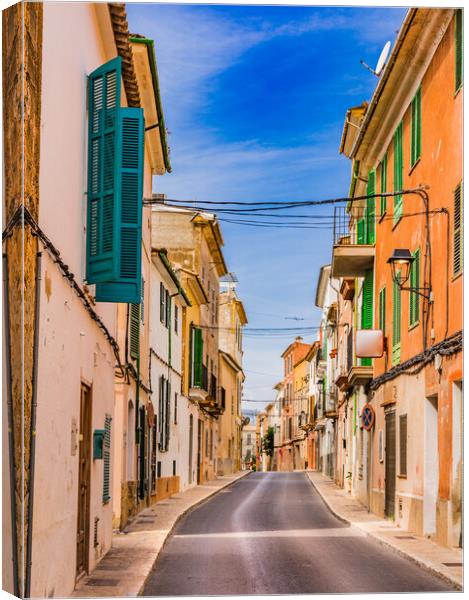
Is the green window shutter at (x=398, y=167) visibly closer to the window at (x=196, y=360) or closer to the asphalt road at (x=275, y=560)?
the asphalt road at (x=275, y=560)

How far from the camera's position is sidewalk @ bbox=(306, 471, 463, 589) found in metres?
11.0

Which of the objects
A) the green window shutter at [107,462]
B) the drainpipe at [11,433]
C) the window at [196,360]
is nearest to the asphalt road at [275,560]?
the green window shutter at [107,462]

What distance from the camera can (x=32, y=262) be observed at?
7.37 metres

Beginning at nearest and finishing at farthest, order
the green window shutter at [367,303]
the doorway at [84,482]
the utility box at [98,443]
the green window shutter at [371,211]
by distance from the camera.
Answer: the doorway at [84,482], the utility box at [98,443], the green window shutter at [371,211], the green window shutter at [367,303]

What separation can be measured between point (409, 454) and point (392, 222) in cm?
474

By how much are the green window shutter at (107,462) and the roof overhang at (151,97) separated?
512 centimetres

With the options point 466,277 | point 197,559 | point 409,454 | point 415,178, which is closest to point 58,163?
point 466,277

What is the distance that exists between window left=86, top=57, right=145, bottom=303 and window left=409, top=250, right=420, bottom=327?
21.4 feet

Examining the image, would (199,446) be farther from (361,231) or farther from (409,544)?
(409,544)

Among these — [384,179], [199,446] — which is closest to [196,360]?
[199,446]

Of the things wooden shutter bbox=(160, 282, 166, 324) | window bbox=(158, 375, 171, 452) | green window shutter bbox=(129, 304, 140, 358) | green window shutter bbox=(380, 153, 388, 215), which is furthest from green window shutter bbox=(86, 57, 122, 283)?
window bbox=(158, 375, 171, 452)

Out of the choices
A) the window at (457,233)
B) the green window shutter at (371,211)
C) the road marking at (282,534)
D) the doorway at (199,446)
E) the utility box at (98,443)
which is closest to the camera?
the utility box at (98,443)

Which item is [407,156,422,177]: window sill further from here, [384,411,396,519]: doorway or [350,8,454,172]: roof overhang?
[384,411,396,519]: doorway

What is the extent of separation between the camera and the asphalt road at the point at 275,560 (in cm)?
1024
